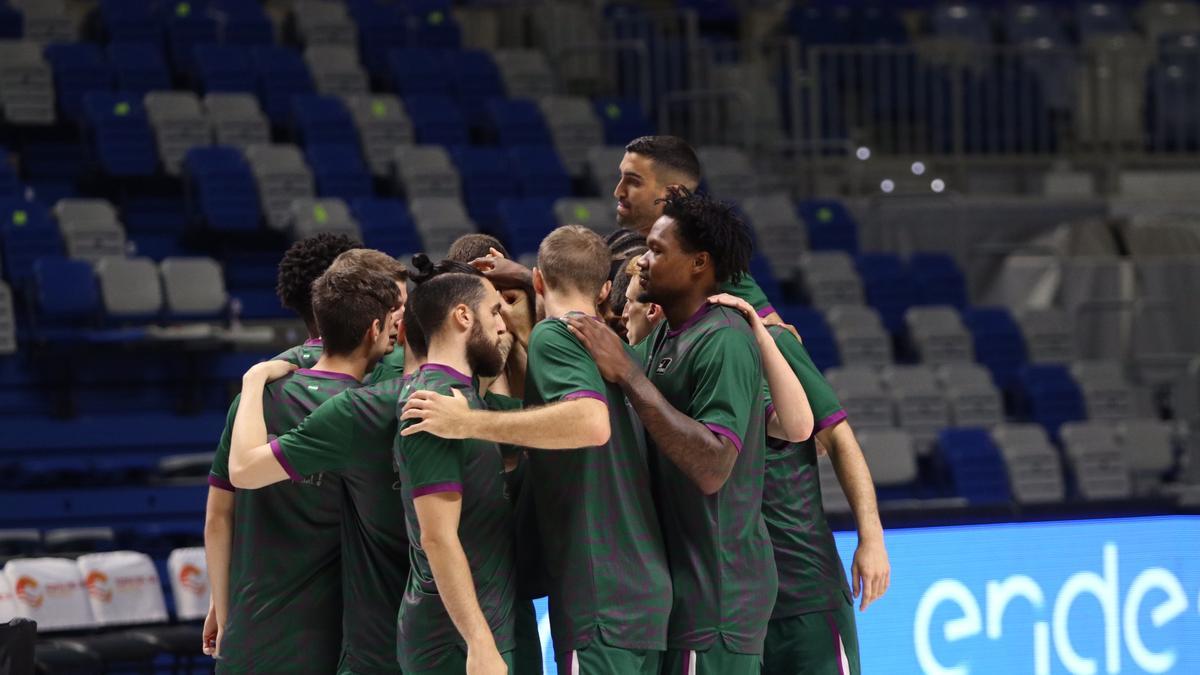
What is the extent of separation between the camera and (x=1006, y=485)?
35.0 ft

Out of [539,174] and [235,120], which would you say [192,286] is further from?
[539,174]

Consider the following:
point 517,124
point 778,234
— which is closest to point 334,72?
point 517,124

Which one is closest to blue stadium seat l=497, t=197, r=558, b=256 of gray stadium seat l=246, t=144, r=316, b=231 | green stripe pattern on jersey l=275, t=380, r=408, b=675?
gray stadium seat l=246, t=144, r=316, b=231

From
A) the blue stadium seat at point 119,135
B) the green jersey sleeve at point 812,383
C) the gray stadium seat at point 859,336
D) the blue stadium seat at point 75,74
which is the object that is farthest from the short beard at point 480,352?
the blue stadium seat at point 75,74

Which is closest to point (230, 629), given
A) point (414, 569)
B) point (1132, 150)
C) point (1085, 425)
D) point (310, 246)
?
point (414, 569)

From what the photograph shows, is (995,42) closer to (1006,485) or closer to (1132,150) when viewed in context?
(1132,150)

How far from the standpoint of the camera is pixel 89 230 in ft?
34.8

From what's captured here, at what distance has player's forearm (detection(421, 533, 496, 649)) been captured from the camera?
3551mm

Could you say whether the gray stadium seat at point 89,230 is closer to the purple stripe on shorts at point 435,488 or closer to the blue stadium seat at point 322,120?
the blue stadium seat at point 322,120

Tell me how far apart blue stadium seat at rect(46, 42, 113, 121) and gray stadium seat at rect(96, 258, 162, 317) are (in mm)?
2053

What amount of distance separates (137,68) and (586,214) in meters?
3.62

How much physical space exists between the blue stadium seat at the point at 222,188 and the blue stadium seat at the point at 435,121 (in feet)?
5.59

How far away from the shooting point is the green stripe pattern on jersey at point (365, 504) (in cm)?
384

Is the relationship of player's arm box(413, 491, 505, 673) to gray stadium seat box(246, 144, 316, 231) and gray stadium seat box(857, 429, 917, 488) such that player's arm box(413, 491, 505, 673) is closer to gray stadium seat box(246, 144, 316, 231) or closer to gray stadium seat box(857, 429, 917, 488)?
gray stadium seat box(857, 429, 917, 488)
